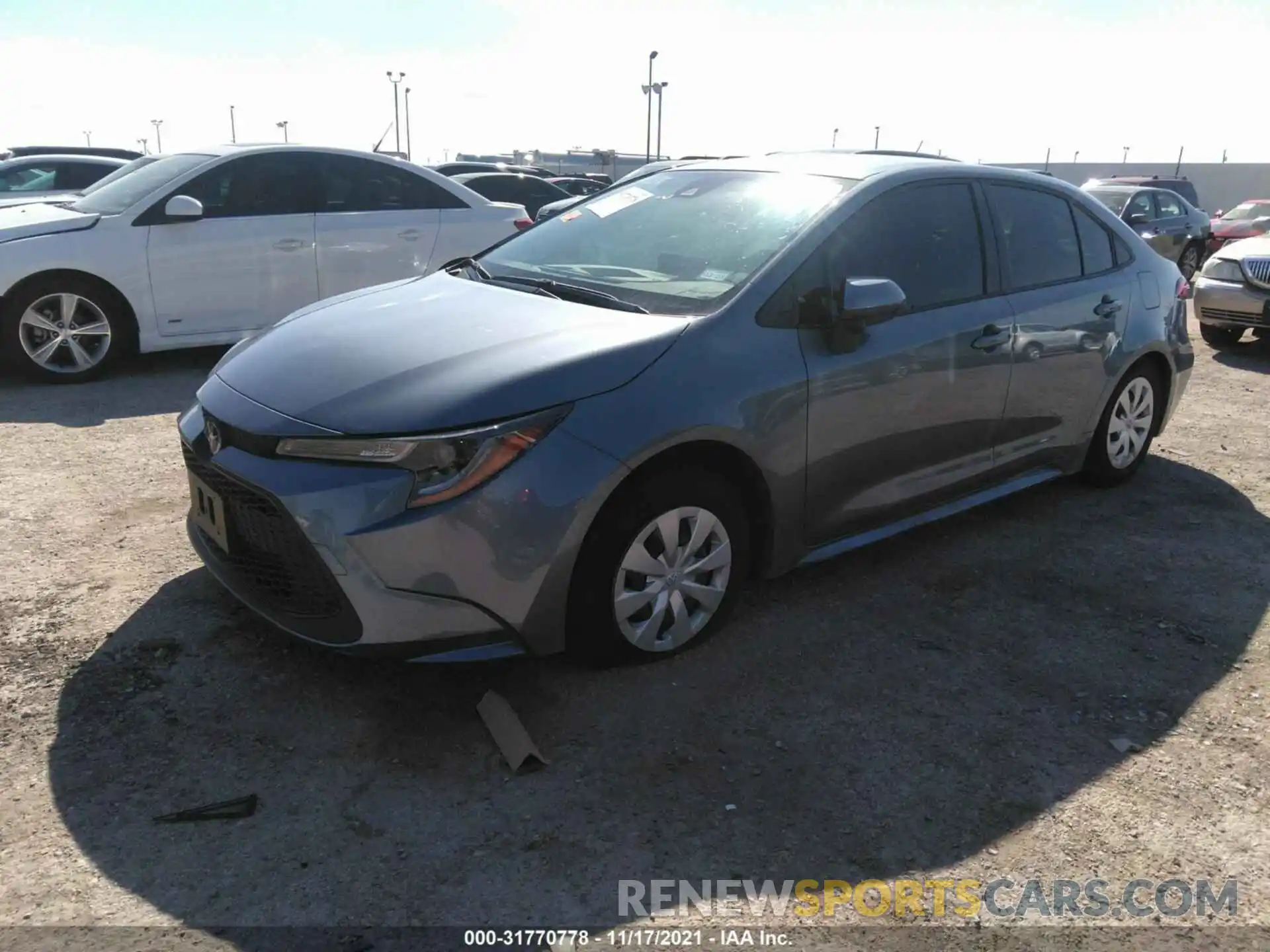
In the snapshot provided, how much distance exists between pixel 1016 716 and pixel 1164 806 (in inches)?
19.6

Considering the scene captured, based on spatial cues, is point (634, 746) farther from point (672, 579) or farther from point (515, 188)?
point (515, 188)

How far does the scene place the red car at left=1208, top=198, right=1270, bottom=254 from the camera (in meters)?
19.1

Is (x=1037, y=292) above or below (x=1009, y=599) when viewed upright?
above

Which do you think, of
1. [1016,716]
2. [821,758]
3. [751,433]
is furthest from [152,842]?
[1016,716]

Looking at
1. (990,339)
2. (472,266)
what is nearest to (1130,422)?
(990,339)

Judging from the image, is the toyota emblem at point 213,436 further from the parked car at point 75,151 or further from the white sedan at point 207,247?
the parked car at point 75,151

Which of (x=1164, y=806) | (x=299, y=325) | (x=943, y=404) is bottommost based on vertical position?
(x=1164, y=806)

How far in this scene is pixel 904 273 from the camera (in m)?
3.84

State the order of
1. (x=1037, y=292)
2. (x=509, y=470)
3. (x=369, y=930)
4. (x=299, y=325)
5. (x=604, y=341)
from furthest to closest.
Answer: (x=1037, y=292), (x=299, y=325), (x=604, y=341), (x=509, y=470), (x=369, y=930)

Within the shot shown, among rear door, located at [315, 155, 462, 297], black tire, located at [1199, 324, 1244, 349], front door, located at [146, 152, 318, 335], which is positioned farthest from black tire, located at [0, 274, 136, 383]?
black tire, located at [1199, 324, 1244, 349]

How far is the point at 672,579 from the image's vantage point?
3199mm

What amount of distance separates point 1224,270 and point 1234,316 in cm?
47

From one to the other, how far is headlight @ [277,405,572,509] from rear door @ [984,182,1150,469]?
8.02ft

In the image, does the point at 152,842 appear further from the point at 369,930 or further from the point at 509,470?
the point at 509,470
